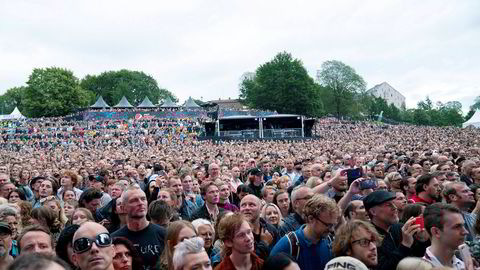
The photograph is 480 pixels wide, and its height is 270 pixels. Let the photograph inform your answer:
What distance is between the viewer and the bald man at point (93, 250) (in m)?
3.54

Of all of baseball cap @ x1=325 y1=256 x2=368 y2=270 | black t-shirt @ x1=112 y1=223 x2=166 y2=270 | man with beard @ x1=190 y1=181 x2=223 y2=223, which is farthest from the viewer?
man with beard @ x1=190 y1=181 x2=223 y2=223

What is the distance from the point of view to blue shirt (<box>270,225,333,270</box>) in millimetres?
4270

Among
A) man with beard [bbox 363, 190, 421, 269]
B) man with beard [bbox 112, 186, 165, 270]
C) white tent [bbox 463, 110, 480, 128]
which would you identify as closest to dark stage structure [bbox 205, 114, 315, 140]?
white tent [bbox 463, 110, 480, 128]

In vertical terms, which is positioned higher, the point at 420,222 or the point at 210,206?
the point at 420,222

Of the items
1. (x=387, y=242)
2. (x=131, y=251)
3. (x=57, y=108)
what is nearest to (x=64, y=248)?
(x=131, y=251)

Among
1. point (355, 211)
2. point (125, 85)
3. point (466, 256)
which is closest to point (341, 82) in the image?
point (125, 85)

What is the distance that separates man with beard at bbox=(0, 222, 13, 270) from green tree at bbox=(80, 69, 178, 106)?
99.8 meters

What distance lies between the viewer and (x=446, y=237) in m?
4.16

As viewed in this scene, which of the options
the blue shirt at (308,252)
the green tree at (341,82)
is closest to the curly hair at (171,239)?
the blue shirt at (308,252)

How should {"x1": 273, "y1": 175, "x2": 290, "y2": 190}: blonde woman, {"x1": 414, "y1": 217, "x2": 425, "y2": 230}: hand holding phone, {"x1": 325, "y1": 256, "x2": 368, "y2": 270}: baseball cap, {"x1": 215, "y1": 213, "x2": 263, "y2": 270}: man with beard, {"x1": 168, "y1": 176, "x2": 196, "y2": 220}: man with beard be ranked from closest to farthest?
{"x1": 325, "y1": 256, "x2": 368, "y2": 270}: baseball cap
{"x1": 215, "y1": 213, "x2": 263, "y2": 270}: man with beard
{"x1": 414, "y1": 217, "x2": 425, "y2": 230}: hand holding phone
{"x1": 168, "y1": 176, "x2": 196, "y2": 220}: man with beard
{"x1": 273, "y1": 175, "x2": 290, "y2": 190}: blonde woman

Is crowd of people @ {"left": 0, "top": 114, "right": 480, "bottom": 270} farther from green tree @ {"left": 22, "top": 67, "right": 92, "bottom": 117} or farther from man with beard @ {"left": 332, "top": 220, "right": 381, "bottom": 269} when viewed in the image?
green tree @ {"left": 22, "top": 67, "right": 92, "bottom": 117}

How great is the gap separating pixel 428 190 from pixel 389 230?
228 centimetres

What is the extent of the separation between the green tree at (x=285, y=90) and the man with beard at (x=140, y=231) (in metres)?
71.0

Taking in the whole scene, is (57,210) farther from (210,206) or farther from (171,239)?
(171,239)
